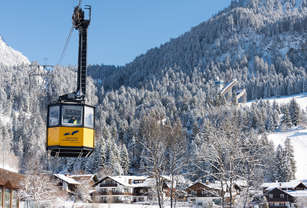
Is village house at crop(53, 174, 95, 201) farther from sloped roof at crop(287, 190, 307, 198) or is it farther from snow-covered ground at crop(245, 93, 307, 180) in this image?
snow-covered ground at crop(245, 93, 307, 180)

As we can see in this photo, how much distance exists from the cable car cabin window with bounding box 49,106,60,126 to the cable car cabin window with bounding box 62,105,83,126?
230mm

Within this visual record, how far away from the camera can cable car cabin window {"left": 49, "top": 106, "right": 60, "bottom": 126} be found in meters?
19.9

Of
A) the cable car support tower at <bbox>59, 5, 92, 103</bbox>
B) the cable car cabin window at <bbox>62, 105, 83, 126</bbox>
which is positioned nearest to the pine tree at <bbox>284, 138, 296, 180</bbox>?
the cable car cabin window at <bbox>62, 105, 83, 126</bbox>

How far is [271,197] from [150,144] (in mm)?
51494

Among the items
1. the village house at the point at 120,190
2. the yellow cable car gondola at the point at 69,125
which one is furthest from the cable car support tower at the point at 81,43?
the village house at the point at 120,190

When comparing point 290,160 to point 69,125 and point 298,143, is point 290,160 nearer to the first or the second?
point 298,143

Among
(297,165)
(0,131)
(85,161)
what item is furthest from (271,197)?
(0,131)

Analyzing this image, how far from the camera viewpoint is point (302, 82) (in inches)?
7323

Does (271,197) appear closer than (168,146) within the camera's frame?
No

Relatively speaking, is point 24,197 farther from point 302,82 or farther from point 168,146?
point 302,82

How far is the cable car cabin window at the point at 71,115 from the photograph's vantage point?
1992cm

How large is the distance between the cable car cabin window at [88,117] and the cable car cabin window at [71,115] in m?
0.25

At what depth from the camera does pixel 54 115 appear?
2005 cm

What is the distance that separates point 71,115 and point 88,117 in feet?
2.63
